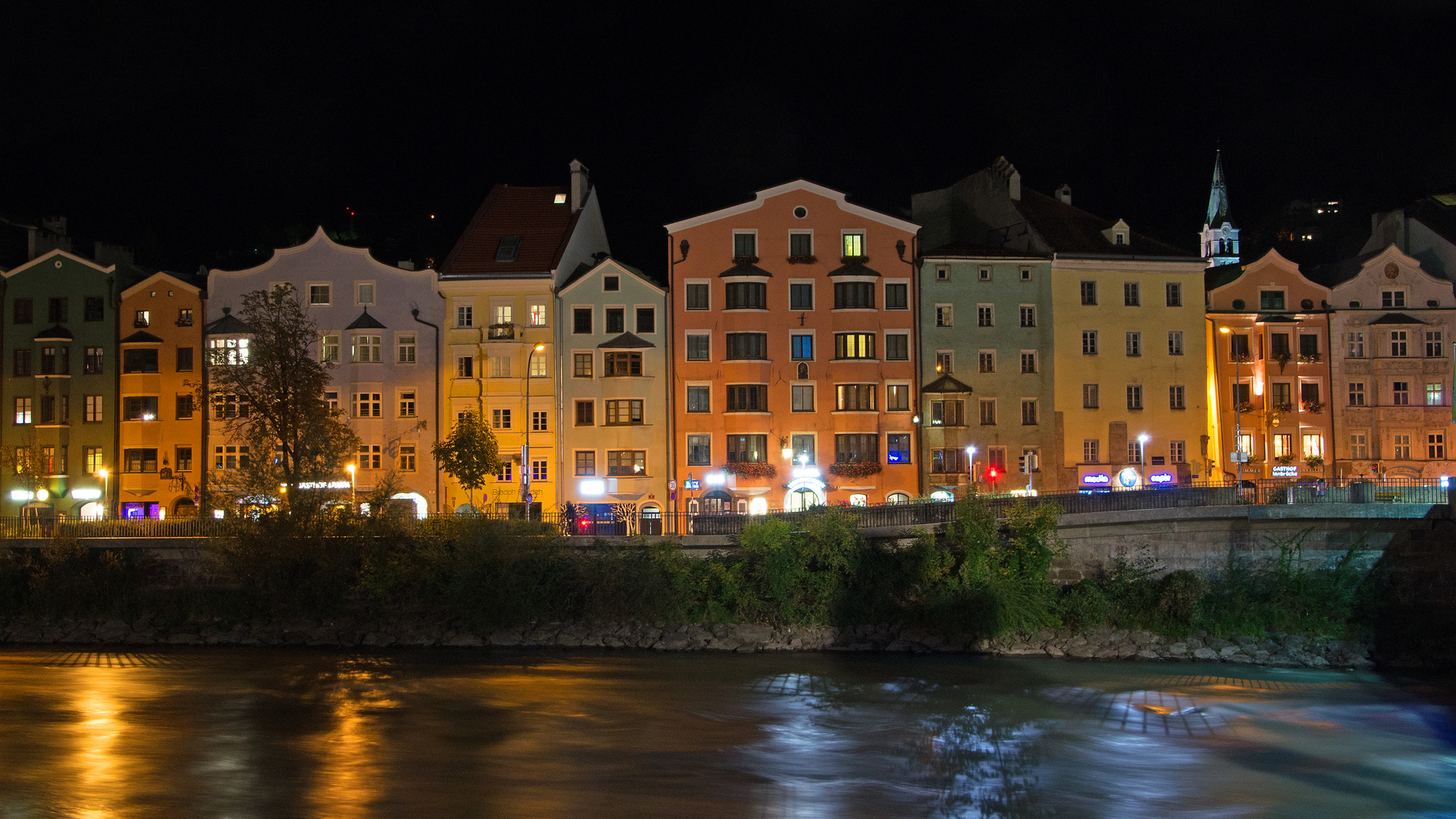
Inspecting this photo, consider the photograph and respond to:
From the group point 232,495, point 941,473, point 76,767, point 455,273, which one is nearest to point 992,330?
point 941,473

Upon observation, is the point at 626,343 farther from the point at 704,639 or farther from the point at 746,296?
the point at 704,639

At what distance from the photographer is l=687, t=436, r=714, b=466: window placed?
56438mm

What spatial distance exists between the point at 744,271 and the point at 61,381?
1410 inches

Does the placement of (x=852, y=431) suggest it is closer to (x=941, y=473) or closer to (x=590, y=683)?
(x=941, y=473)

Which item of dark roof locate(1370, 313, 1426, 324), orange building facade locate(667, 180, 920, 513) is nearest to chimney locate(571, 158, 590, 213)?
orange building facade locate(667, 180, 920, 513)

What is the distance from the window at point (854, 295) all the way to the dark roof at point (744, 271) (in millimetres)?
3512

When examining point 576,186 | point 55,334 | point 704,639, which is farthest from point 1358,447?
point 55,334

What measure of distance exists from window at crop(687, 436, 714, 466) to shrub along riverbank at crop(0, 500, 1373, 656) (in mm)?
13225

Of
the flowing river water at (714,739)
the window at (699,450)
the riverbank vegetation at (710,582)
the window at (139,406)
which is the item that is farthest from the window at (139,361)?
the window at (699,450)

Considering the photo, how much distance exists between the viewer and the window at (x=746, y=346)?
5681 cm

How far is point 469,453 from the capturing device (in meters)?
51.0

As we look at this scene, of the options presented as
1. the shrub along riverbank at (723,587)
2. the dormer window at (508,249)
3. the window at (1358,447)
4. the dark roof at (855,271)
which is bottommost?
the shrub along riverbank at (723,587)

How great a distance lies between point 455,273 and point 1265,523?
127 ft

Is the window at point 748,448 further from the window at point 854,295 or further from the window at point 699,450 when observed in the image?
the window at point 854,295
